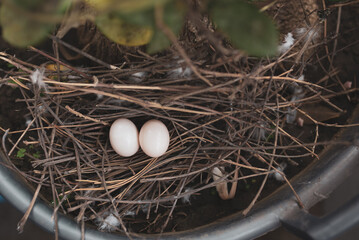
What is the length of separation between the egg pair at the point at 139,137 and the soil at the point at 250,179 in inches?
6.2

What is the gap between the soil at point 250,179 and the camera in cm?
63

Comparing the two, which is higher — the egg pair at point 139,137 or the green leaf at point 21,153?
the green leaf at point 21,153

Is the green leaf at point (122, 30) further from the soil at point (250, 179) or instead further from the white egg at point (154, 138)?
the soil at point (250, 179)

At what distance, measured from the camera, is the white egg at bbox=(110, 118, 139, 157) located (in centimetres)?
52

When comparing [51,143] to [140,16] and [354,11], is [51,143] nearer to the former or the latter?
[140,16]

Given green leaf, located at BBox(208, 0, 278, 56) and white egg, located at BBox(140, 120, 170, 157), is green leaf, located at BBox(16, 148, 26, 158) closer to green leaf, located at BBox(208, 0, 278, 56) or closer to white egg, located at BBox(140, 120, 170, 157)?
white egg, located at BBox(140, 120, 170, 157)

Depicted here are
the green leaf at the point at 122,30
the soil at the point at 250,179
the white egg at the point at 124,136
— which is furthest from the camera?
the soil at the point at 250,179

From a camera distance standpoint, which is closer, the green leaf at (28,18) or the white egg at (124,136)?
the green leaf at (28,18)

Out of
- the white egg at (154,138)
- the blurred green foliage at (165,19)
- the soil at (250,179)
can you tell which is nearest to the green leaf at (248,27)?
the blurred green foliage at (165,19)

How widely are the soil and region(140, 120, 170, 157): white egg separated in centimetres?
16

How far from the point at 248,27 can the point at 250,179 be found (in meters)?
0.42

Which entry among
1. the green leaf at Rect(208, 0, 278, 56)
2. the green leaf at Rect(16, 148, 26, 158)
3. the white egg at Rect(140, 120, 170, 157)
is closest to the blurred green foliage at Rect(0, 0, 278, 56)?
the green leaf at Rect(208, 0, 278, 56)

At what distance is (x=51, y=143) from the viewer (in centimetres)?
53

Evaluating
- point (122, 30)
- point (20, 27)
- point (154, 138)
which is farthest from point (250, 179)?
point (20, 27)
